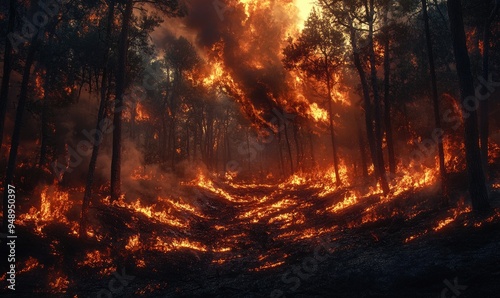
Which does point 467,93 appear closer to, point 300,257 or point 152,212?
point 300,257

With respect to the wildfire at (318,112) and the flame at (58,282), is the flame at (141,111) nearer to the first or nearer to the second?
the wildfire at (318,112)

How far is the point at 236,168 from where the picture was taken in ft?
264

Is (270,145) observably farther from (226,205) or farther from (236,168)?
(226,205)

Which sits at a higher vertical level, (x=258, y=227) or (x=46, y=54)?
(x=46, y=54)

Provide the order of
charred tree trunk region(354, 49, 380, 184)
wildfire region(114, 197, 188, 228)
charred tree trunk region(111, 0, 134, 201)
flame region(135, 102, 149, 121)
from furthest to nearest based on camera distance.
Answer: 1. flame region(135, 102, 149, 121)
2. charred tree trunk region(354, 49, 380, 184)
3. charred tree trunk region(111, 0, 134, 201)
4. wildfire region(114, 197, 188, 228)

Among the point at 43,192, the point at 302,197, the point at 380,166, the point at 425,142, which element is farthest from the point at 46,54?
the point at 425,142

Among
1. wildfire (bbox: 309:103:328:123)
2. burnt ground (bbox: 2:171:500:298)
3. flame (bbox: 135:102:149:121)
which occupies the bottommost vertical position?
burnt ground (bbox: 2:171:500:298)

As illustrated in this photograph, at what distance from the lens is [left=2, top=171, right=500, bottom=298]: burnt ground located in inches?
301

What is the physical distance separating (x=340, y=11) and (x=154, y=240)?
613 inches

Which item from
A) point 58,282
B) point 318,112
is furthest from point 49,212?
point 318,112

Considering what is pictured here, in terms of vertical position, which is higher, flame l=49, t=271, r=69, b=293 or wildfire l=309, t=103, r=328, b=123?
wildfire l=309, t=103, r=328, b=123

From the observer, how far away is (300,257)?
1081 centimetres

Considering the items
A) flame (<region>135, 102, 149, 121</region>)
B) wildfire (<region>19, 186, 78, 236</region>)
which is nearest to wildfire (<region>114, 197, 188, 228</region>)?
wildfire (<region>19, 186, 78, 236</region>)

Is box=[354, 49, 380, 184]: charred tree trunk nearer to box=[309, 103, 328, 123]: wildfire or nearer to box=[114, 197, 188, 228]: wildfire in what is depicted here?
box=[114, 197, 188, 228]: wildfire
